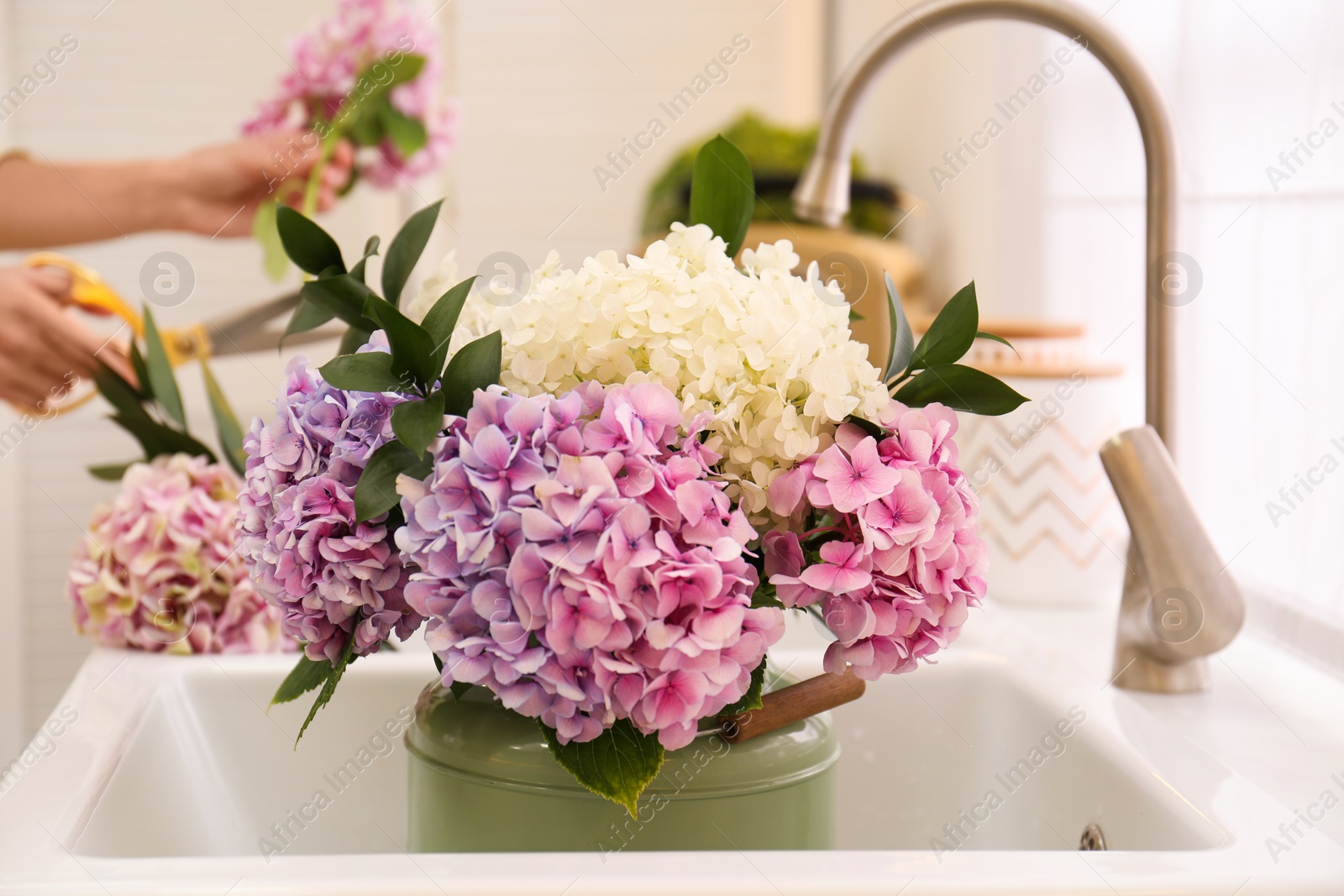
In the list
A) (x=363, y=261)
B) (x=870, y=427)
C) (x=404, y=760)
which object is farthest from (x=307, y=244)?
(x=404, y=760)

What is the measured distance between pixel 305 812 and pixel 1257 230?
0.85 meters

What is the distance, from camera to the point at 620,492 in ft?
1.42

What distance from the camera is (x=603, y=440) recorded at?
434 millimetres

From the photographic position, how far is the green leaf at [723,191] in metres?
0.56

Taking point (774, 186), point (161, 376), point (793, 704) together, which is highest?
point (774, 186)

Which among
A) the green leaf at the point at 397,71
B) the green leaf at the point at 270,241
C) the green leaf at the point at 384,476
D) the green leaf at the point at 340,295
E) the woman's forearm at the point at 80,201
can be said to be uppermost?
the green leaf at the point at 397,71

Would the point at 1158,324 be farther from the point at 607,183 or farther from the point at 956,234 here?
the point at 607,183

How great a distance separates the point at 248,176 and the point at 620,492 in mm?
1312

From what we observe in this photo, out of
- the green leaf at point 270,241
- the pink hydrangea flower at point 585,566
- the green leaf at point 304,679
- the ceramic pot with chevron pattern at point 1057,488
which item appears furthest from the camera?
the green leaf at point 270,241

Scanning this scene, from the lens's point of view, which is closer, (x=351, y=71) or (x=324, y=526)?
(x=324, y=526)

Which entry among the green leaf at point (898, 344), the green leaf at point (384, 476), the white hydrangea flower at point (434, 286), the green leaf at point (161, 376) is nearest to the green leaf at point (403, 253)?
the white hydrangea flower at point (434, 286)

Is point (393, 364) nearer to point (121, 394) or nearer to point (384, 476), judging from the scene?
point (384, 476)

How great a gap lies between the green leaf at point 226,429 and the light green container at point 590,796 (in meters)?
0.52

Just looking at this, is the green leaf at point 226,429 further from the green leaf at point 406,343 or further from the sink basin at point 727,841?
the green leaf at point 406,343
